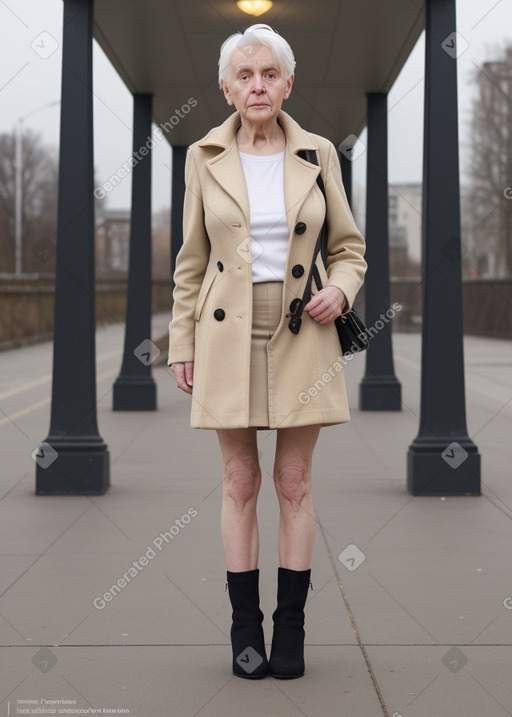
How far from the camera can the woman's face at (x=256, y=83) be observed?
3938mm

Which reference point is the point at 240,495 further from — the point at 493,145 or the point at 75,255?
the point at 493,145

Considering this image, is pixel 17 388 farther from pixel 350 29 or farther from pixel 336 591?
pixel 336 591

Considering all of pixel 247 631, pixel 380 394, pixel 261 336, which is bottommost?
pixel 247 631

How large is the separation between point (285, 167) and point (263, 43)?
399 mm

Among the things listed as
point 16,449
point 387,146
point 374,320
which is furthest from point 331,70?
point 16,449

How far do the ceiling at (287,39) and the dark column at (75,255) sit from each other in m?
1.02

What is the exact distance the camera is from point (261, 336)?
4023mm

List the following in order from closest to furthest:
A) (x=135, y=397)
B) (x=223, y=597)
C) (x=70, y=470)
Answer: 1. (x=223, y=597)
2. (x=70, y=470)
3. (x=135, y=397)

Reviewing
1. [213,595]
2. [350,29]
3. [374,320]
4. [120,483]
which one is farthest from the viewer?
[374,320]

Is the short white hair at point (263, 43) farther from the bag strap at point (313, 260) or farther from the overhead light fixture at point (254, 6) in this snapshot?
the overhead light fixture at point (254, 6)

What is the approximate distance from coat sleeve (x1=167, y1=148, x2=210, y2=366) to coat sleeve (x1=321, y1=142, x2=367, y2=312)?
0.42 m

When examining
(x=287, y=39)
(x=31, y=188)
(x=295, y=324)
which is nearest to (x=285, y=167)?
(x=295, y=324)

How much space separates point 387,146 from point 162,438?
4.39m

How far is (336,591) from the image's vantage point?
5.28m
